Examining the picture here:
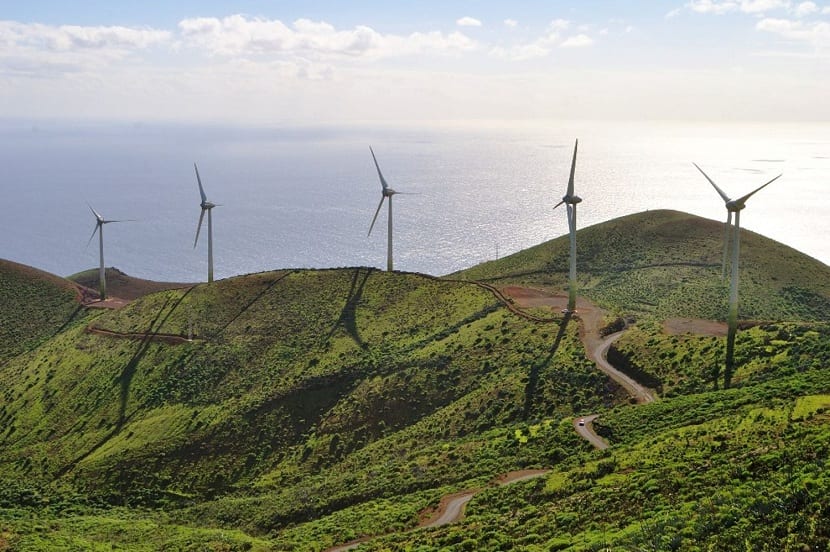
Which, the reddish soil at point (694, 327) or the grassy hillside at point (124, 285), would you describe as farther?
the grassy hillside at point (124, 285)

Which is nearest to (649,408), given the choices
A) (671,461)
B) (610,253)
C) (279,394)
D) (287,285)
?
(671,461)

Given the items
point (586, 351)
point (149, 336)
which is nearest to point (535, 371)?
point (586, 351)

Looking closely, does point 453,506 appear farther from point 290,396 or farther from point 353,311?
point 353,311

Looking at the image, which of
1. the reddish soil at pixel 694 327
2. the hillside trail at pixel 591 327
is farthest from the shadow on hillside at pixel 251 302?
the reddish soil at pixel 694 327

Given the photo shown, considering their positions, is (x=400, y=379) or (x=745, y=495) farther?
(x=400, y=379)

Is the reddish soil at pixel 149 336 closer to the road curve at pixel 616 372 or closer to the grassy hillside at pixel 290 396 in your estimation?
the grassy hillside at pixel 290 396

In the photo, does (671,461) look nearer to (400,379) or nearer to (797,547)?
(797,547)
